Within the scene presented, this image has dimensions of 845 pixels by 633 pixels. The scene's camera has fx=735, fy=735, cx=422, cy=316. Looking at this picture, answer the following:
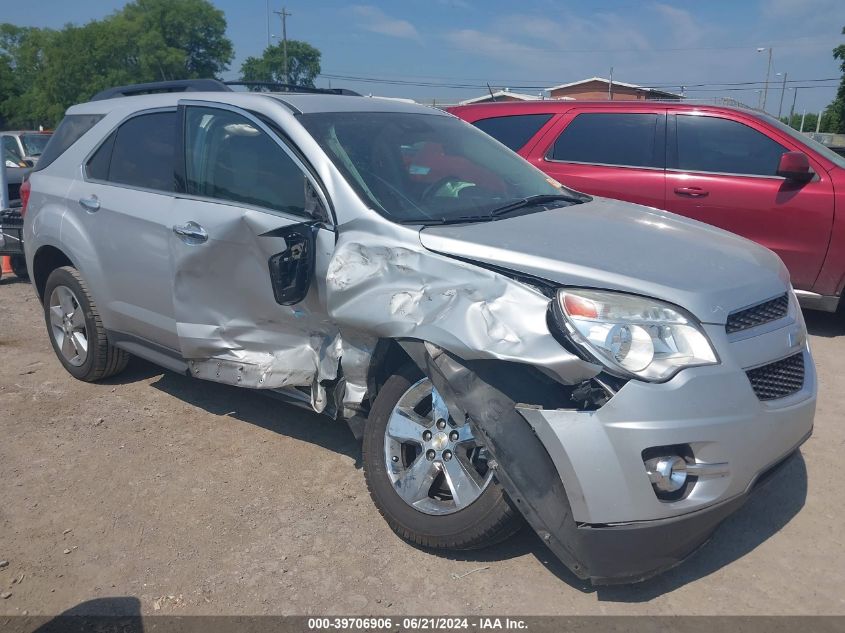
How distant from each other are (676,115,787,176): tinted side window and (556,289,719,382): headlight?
400 centimetres

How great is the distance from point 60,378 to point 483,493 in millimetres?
3659

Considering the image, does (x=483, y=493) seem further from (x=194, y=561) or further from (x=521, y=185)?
(x=521, y=185)

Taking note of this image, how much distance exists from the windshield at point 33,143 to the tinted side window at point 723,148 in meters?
13.0

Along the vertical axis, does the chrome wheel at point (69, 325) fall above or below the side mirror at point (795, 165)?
below

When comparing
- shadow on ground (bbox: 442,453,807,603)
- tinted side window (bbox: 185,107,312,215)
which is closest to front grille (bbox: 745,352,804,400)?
shadow on ground (bbox: 442,453,807,603)

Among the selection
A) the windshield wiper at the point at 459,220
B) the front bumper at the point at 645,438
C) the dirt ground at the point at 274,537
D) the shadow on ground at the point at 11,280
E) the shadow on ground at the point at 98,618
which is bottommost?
the shadow on ground at the point at 11,280

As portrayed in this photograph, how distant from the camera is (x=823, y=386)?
15.9 feet

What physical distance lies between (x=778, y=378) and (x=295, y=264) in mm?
2099

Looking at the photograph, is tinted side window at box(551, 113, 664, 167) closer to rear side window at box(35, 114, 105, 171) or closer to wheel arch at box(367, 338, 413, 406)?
rear side window at box(35, 114, 105, 171)

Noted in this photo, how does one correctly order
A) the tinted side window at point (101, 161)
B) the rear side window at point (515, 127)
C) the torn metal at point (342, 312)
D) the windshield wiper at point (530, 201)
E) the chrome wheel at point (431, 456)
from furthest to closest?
the rear side window at point (515, 127), the tinted side window at point (101, 161), the windshield wiper at point (530, 201), the chrome wheel at point (431, 456), the torn metal at point (342, 312)

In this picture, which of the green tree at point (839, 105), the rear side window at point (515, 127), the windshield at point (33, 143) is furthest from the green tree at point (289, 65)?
the rear side window at point (515, 127)

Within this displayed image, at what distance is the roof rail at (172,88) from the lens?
14.9 feet

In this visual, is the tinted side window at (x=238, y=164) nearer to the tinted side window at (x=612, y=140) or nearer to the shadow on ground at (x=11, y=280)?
the tinted side window at (x=612, y=140)

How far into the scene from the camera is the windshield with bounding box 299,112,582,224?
342 centimetres
